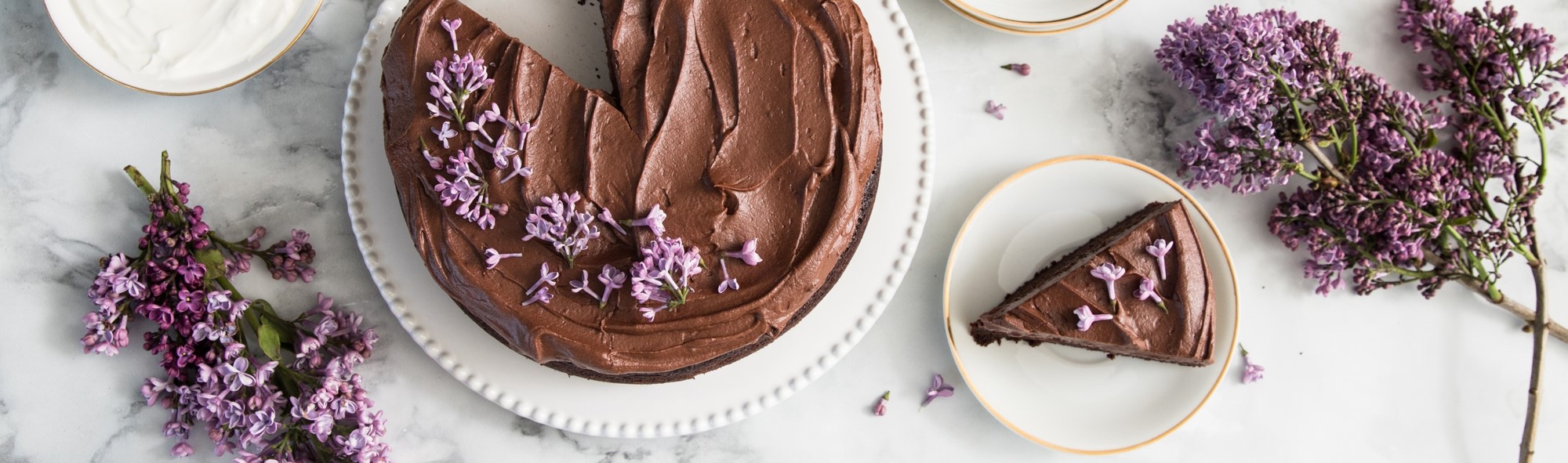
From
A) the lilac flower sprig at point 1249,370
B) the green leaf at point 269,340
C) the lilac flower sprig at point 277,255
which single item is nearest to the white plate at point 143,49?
the lilac flower sprig at point 277,255

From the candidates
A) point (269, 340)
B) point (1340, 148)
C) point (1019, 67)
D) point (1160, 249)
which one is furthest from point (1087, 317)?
point (269, 340)

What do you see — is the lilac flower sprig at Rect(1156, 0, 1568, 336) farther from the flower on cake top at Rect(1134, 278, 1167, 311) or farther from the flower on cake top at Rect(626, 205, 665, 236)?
the flower on cake top at Rect(626, 205, 665, 236)

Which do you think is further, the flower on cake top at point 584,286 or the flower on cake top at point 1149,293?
the flower on cake top at point 1149,293

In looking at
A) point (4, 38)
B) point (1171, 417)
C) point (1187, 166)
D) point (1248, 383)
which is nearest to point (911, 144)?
point (1187, 166)

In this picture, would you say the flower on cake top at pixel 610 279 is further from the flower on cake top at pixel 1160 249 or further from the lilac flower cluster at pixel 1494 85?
the lilac flower cluster at pixel 1494 85

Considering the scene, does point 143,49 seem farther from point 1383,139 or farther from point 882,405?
point 1383,139

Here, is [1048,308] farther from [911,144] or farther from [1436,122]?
[1436,122]
